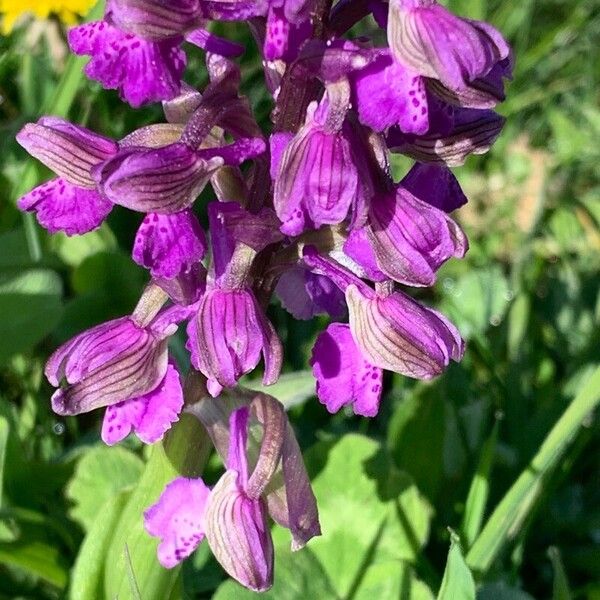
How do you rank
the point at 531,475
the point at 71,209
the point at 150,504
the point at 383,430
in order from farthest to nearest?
the point at 383,430 < the point at 531,475 < the point at 150,504 < the point at 71,209

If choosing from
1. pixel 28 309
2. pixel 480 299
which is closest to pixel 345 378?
pixel 28 309

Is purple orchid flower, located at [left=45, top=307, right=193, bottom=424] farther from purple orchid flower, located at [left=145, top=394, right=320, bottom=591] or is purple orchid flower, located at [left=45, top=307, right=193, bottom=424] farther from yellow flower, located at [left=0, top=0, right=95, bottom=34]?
A: yellow flower, located at [left=0, top=0, right=95, bottom=34]

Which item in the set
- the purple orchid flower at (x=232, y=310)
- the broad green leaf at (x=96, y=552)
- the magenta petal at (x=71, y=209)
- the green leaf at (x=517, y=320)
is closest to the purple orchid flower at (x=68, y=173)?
the magenta petal at (x=71, y=209)

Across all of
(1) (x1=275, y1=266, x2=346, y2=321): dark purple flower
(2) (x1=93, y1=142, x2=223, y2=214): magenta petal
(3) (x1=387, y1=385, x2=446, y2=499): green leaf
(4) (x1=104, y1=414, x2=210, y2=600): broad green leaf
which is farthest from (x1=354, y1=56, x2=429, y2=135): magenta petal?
(3) (x1=387, y1=385, x2=446, y2=499): green leaf

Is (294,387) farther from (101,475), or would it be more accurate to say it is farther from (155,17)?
(155,17)

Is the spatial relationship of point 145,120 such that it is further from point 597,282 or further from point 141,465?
point 597,282

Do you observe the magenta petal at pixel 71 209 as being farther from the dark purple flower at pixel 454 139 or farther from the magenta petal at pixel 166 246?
the dark purple flower at pixel 454 139

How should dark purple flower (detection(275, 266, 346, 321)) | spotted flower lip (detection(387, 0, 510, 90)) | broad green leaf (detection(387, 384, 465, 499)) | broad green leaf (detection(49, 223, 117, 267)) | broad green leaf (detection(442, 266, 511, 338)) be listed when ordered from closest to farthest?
spotted flower lip (detection(387, 0, 510, 90)) < dark purple flower (detection(275, 266, 346, 321)) < broad green leaf (detection(387, 384, 465, 499)) < broad green leaf (detection(49, 223, 117, 267)) < broad green leaf (detection(442, 266, 511, 338))
